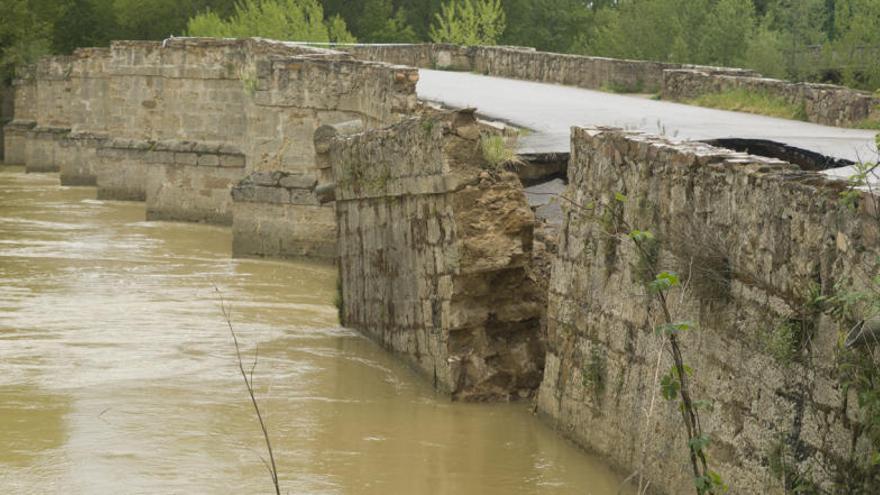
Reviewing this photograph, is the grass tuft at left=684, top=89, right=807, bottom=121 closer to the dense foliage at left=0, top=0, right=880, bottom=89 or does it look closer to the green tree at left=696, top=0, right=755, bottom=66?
the dense foliage at left=0, top=0, right=880, bottom=89

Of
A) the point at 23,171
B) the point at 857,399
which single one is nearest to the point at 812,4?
the point at 23,171

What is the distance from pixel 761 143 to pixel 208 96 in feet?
49.8

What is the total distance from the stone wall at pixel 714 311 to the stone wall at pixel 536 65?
1360 centimetres

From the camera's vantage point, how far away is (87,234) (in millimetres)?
25969

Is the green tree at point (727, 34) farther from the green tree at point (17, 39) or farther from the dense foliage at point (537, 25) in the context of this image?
the green tree at point (17, 39)

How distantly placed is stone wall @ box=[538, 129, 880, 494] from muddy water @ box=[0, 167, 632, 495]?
629 millimetres

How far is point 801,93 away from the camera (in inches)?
719

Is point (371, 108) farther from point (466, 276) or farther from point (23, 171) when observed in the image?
point (23, 171)

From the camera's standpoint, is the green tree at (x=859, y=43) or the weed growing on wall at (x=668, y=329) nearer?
the weed growing on wall at (x=668, y=329)

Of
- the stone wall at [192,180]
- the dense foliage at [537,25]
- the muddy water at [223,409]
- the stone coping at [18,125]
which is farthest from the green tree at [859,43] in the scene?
the stone coping at [18,125]

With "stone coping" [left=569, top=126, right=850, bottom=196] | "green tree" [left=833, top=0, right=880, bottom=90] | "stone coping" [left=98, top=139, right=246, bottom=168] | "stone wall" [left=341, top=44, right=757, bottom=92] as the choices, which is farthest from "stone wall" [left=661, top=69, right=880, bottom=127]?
"green tree" [left=833, top=0, right=880, bottom=90]

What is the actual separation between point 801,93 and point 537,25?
4501 centimetres

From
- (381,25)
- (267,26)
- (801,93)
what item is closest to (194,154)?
(801,93)

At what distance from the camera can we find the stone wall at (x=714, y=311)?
6.49 metres
